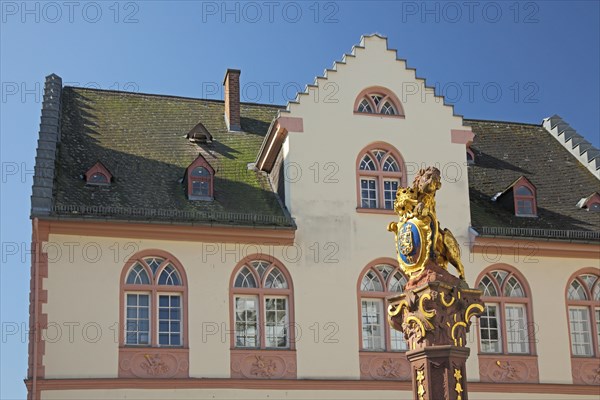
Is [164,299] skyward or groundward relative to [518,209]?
groundward

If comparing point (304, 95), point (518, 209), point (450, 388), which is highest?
point (304, 95)

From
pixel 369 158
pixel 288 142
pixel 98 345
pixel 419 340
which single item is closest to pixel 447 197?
pixel 369 158

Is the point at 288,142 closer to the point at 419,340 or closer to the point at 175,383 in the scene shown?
the point at 175,383

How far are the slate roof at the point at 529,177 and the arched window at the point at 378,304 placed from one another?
2.83 m

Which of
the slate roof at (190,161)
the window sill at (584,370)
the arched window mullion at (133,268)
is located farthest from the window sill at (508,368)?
the arched window mullion at (133,268)

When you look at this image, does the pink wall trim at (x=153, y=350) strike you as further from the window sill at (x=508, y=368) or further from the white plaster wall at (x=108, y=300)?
the window sill at (x=508, y=368)

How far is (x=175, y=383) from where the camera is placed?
83.1 ft

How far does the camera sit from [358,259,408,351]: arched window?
27.4m

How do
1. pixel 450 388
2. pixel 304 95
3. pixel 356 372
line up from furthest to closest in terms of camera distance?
pixel 304 95
pixel 356 372
pixel 450 388

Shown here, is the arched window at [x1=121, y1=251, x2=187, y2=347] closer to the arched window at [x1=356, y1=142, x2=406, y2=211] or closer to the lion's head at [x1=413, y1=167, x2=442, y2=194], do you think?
the arched window at [x1=356, y1=142, x2=406, y2=211]

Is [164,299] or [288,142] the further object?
[288,142]

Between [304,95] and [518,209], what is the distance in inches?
275

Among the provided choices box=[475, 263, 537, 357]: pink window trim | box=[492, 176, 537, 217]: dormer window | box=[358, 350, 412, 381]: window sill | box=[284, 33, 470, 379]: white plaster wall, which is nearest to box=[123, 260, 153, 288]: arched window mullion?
box=[284, 33, 470, 379]: white plaster wall

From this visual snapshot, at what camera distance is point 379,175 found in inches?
1138
